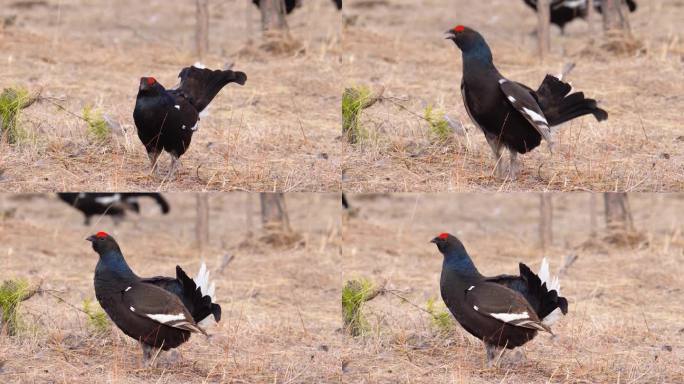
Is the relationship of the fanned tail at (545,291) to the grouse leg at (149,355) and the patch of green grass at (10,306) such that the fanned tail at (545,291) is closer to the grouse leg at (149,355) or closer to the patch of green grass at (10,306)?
the grouse leg at (149,355)

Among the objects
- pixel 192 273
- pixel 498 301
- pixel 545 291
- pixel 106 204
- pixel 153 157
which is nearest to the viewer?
pixel 498 301

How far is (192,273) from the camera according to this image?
10992 millimetres

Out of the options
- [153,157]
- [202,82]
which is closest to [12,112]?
[153,157]

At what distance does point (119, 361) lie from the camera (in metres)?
8.11

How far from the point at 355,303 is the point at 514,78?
11.3 feet

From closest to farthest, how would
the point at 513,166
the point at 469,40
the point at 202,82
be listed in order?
1. the point at 469,40
2. the point at 513,166
3. the point at 202,82

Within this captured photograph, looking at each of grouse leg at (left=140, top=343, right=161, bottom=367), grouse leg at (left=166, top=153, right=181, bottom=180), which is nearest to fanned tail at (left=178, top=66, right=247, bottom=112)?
grouse leg at (left=166, top=153, right=181, bottom=180)

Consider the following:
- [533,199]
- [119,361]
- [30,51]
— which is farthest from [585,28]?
[119,361]

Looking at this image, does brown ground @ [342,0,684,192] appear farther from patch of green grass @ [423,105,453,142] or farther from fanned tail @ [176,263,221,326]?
fanned tail @ [176,263,221,326]

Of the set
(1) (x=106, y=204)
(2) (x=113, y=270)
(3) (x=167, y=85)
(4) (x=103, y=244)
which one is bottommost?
(1) (x=106, y=204)

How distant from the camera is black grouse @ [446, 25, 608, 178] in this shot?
816 centimetres

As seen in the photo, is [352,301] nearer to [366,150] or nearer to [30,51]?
[366,150]

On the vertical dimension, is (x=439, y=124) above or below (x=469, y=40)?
below

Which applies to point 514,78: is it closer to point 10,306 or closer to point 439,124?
point 439,124
